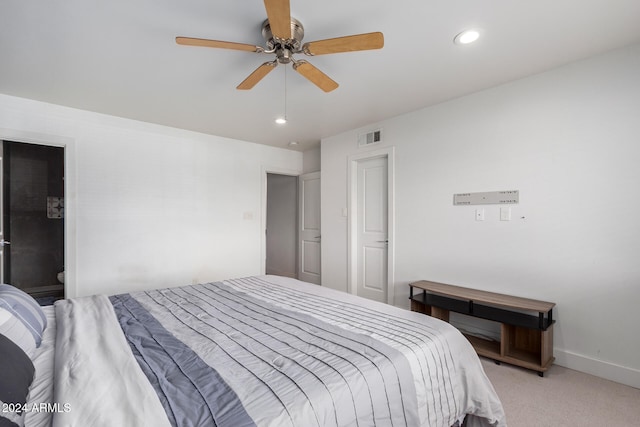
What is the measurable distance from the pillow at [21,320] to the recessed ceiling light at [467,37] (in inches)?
110

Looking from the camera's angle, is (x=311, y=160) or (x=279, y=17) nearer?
(x=279, y=17)

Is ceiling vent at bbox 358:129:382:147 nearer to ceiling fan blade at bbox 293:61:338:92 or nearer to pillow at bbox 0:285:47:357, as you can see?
ceiling fan blade at bbox 293:61:338:92

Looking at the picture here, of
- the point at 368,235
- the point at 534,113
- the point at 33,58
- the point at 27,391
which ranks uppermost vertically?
the point at 33,58

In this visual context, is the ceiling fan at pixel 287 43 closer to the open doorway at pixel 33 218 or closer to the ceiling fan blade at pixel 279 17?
the ceiling fan blade at pixel 279 17

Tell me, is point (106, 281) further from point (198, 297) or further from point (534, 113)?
point (534, 113)

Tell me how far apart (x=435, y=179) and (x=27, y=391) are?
10.6 ft

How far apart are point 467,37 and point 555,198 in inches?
58.8

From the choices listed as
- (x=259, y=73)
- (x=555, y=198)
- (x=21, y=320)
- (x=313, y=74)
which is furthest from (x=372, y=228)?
(x=21, y=320)

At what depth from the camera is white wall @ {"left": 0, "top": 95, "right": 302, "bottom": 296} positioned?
10.1ft

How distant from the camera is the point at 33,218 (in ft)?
13.8

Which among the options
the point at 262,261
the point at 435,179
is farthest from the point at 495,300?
the point at 262,261

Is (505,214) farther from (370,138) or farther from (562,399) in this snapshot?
(370,138)

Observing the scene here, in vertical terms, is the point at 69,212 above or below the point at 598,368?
above

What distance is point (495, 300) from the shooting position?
2.44 metres
